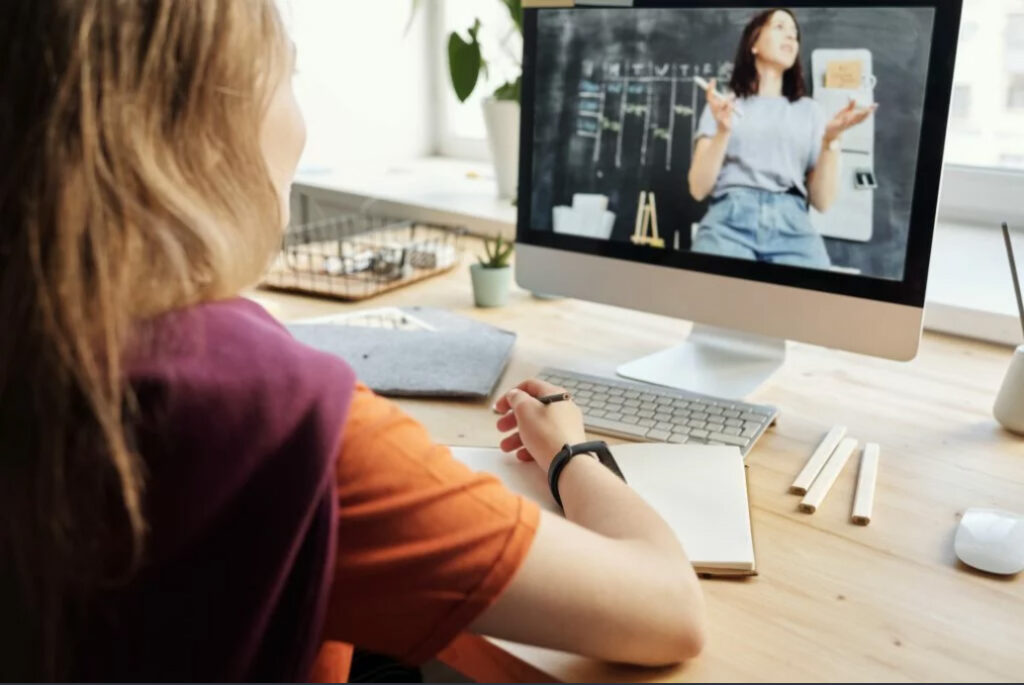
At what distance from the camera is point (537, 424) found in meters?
0.94

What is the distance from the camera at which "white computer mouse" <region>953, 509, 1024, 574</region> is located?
80cm

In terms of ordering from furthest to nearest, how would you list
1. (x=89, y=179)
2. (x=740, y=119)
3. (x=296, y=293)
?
(x=296, y=293), (x=740, y=119), (x=89, y=179)

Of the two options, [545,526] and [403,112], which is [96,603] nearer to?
[545,526]

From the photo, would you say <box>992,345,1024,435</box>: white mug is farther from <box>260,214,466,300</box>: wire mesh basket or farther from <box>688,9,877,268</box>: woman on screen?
<box>260,214,466,300</box>: wire mesh basket

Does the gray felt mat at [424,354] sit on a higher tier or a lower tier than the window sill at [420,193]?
lower

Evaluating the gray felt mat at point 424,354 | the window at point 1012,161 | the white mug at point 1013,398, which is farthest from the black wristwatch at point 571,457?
the window at point 1012,161

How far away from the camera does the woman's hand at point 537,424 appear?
920 mm

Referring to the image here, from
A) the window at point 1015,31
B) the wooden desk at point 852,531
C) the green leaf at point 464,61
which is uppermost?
the window at point 1015,31

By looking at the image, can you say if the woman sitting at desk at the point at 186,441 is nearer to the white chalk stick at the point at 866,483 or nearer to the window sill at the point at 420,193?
the white chalk stick at the point at 866,483

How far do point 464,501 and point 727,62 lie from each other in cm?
70

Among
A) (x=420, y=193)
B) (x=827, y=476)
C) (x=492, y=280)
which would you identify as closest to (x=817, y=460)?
(x=827, y=476)

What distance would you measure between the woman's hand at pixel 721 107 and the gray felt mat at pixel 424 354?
40 cm

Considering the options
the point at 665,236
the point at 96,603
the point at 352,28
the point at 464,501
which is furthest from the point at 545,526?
the point at 352,28

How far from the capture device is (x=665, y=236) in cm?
118
